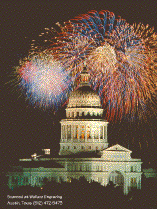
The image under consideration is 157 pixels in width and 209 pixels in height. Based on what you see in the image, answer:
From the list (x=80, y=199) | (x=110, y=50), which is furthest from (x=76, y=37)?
(x=80, y=199)

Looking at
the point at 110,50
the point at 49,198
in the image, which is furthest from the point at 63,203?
the point at 110,50

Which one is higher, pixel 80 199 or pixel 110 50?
pixel 110 50

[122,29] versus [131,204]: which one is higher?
[122,29]

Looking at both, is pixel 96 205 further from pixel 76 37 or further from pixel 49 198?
pixel 76 37

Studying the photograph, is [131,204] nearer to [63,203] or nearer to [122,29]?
[63,203]

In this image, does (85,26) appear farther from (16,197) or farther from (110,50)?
(16,197)

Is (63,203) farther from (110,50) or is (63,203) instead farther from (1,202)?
(110,50)

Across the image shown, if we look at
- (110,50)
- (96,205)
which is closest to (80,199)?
(96,205)

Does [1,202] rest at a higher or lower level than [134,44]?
lower
